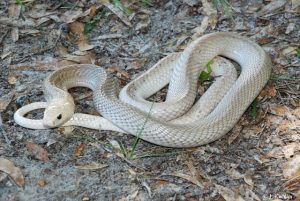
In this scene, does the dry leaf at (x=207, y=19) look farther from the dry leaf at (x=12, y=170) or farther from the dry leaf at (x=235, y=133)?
the dry leaf at (x=12, y=170)

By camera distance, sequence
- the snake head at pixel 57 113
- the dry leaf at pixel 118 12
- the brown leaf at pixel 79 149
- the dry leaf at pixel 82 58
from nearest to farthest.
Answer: the brown leaf at pixel 79 149 → the snake head at pixel 57 113 → the dry leaf at pixel 82 58 → the dry leaf at pixel 118 12

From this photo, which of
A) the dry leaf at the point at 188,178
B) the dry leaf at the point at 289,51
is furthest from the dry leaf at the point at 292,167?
the dry leaf at the point at 289,51

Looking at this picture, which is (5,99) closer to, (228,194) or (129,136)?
(129,136)

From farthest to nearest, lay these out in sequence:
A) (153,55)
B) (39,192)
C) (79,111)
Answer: (153,55) < (79,111) < (39,192)

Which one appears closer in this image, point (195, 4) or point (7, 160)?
point (7, 160)

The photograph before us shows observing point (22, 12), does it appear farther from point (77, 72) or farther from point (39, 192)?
point (39, 192)

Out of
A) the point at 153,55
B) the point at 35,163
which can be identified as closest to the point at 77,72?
the point at 153,55

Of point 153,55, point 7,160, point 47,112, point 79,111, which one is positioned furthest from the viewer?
point 153,55

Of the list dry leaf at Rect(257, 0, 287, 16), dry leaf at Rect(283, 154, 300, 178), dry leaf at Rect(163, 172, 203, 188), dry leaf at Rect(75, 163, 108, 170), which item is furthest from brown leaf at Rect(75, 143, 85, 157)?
dry leaf at Rect(257, 0, 287, 16)
